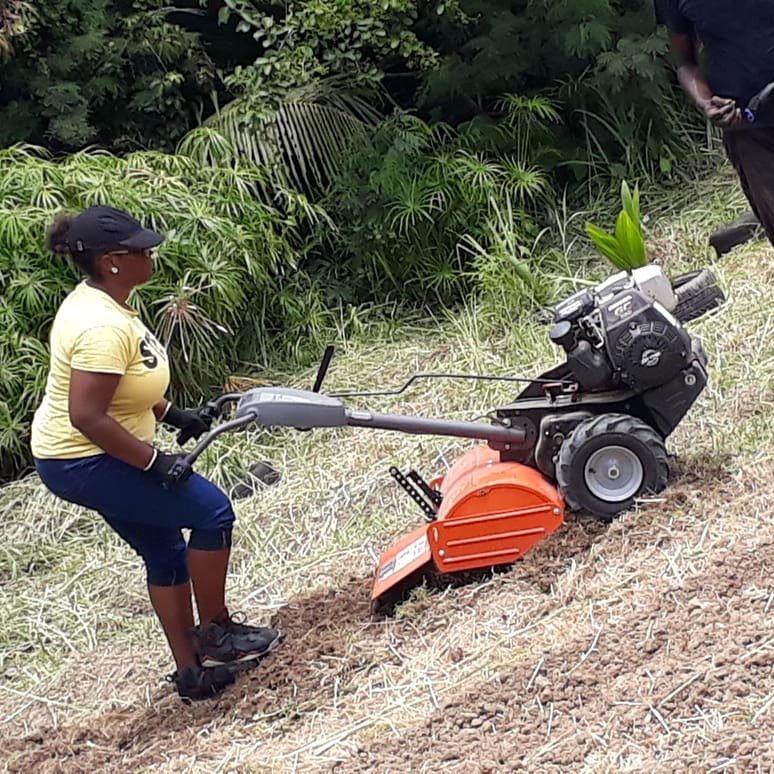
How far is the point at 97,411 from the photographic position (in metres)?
3.62

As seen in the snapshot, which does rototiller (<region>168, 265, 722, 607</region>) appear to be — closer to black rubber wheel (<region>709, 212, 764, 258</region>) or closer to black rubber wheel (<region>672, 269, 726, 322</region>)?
black rubber wheel (<region>672, 269, 726, 322</region>)

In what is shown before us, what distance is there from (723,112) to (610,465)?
120cm

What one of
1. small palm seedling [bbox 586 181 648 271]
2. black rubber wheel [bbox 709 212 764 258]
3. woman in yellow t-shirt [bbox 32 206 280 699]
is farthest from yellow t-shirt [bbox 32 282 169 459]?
black rubber wheel [bbox 709 212 764 258]

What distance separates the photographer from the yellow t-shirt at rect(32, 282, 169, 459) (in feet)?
11.9

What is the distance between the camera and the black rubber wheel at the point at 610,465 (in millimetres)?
4102

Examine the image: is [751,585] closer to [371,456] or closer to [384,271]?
[371,456]

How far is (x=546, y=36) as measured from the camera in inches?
313

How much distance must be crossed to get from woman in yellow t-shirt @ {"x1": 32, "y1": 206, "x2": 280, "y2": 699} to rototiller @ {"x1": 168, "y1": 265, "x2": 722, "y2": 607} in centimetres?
32

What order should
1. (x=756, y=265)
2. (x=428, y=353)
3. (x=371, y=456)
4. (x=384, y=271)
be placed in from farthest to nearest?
(x=384, y=271)
(x=428, y=353)
(x=756, y=265)
(x=371, y=456)

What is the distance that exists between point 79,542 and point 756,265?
3.71m

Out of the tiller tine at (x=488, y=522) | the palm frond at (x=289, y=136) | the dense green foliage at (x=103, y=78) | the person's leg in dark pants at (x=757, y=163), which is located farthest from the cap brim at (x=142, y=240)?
the dense green foliage at (x=103, y=78)

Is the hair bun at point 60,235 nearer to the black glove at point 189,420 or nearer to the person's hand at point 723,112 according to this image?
the black glove at point 189,420

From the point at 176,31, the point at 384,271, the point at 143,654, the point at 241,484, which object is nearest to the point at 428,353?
the point at 384,271

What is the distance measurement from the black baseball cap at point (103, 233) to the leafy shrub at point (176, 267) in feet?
A: 9.17
